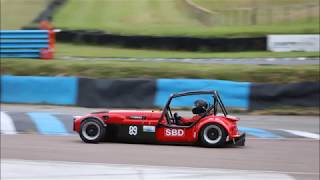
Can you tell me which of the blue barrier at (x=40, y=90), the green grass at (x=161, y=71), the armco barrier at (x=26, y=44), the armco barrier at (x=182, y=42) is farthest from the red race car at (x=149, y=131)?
the armco barrier at (x=182, y=42)

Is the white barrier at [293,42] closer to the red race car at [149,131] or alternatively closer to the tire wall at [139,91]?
the tire wall at [139,91]

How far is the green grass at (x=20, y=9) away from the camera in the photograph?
7.58 feet

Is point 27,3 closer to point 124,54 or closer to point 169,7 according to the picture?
point 169,7

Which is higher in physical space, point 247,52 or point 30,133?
point 247,52

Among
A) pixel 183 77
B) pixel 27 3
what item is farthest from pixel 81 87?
pixel 27 3

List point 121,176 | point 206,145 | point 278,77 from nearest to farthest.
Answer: point 121,176
point 206,145
point 278,77

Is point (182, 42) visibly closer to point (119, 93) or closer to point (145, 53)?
point (145, 53)

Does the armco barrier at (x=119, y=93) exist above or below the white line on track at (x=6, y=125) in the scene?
above

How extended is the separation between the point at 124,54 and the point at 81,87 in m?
10.7

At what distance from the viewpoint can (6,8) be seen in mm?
2301

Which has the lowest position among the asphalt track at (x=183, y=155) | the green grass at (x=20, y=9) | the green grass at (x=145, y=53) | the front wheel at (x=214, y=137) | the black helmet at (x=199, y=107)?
the asphalt track at (x=183, y=155)

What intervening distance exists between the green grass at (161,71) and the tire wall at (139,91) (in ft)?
1.31

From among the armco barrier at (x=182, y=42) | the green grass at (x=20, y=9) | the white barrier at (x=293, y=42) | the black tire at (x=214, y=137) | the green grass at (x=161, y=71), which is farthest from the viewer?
the white barrier at (x=293, y=42)

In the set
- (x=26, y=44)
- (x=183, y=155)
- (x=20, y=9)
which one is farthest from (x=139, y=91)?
(x=20, y=9)
